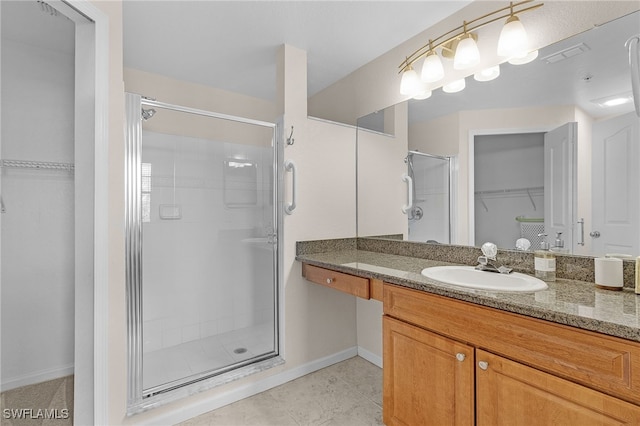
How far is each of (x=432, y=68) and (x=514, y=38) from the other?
455 millimetres

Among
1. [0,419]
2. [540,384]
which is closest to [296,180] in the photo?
[540,384]

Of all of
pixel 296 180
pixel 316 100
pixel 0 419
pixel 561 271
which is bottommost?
pixel 0 419

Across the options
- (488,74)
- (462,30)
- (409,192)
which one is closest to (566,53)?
(488,74)

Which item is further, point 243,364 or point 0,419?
point 243,364

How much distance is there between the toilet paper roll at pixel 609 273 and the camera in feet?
3.85

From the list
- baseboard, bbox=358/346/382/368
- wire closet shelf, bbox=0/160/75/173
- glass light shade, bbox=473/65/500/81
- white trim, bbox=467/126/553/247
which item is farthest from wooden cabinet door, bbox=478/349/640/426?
wire closet shelf, bbox=0/160/75/173

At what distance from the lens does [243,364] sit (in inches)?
80.7

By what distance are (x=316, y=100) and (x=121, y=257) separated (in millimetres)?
2204

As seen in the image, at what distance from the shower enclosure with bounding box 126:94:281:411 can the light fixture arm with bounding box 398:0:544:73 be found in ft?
3.40

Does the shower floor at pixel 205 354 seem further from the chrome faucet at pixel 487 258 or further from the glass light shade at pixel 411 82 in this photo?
the glass light shade at pixel 411 82

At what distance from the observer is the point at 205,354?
2273mm

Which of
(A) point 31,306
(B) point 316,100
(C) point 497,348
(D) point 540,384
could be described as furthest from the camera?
(B) point 316,100

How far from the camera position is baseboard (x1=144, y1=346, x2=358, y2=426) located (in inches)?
68.0

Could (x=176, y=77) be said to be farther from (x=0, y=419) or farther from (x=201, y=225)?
(x=0, y=419)
